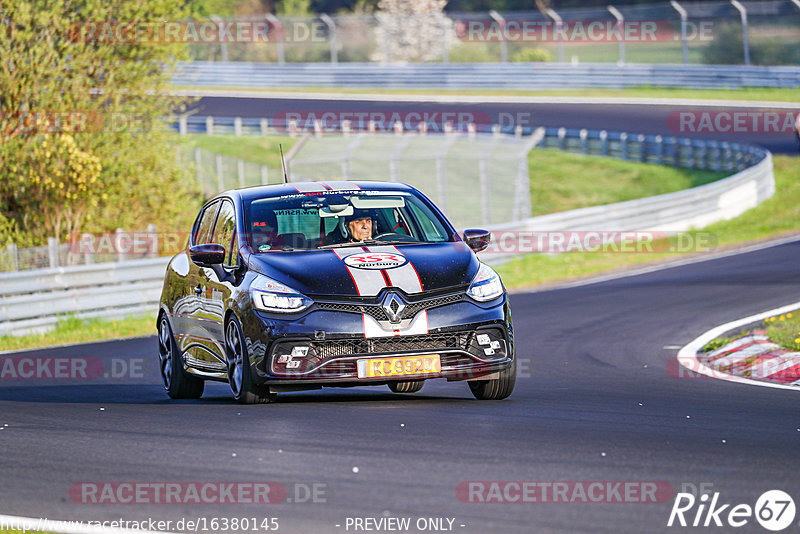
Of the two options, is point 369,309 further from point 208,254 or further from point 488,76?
point 488,76

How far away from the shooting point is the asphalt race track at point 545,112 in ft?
133

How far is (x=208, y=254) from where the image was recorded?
380 inches

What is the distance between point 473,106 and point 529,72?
478 centimetres

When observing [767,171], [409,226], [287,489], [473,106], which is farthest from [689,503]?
[473,106]

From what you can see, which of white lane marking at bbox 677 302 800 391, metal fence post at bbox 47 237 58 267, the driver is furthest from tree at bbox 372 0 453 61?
the driver

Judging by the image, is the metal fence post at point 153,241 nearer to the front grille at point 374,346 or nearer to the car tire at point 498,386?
the car tire at point 498,386

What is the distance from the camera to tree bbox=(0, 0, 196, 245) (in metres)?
23.0

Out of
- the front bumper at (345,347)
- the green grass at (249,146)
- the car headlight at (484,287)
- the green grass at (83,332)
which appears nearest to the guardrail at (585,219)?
the green grass at (83,332)

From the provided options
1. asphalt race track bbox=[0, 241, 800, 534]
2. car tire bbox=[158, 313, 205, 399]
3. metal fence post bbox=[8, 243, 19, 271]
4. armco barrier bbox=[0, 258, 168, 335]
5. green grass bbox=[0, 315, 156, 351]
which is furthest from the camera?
metal fence post bbox=[8, 243, 19, 271]

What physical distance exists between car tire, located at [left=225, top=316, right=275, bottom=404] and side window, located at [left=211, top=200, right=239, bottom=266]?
24.7 inches

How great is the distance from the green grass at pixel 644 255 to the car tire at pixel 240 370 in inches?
494

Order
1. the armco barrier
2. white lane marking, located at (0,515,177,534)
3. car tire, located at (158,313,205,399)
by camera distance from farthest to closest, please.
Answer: the armco barrier < car tire, located at (158,313,205,399) < white lane marking, located at (0,515,177,534)

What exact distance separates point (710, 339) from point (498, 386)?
207 inches

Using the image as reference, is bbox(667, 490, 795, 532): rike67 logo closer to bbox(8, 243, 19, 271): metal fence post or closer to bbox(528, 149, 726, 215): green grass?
bbox(8, 243, 19, 271): metal fence post
